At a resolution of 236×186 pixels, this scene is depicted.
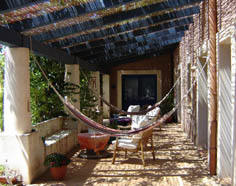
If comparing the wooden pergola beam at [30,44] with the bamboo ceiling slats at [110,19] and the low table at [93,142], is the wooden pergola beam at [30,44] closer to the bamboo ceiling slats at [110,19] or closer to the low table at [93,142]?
the bamboo ceiling slats at [110,19]

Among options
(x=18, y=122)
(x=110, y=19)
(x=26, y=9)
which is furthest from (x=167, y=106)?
(x=26, y=9)

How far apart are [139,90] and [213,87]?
31.9 feet

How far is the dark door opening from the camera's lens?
47.0 ft

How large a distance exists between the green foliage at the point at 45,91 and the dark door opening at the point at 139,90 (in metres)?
7.30

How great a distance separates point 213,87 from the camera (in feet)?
15.8

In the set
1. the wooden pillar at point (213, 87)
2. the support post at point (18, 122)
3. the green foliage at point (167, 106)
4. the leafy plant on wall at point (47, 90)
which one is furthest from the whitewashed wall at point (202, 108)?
the green foliage at point (167, 106)

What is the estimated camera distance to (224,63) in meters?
4.54

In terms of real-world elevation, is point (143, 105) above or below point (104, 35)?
below

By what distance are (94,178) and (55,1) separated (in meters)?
2.46

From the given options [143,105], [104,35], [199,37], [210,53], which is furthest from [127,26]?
[143,105]

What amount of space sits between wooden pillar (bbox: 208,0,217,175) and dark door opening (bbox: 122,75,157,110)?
30.9 ft

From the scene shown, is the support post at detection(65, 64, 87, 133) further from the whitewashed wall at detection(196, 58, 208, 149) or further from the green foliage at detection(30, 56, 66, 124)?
the whitewashed wall at detection(196, 58, 208, 149)

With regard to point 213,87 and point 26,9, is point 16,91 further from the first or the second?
point 213,87

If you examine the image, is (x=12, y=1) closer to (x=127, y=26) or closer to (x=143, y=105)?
(x=127, y=26)
